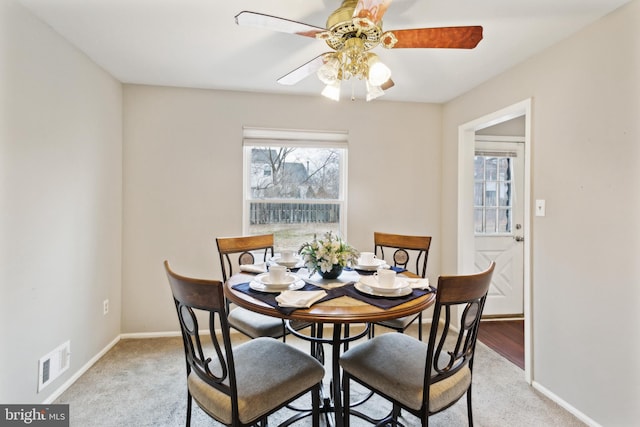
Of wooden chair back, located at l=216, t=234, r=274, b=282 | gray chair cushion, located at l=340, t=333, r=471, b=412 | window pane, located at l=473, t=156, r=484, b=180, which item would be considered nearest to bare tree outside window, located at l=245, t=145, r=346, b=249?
wooden chair back, located at l=216, t=234, r=274, b=282

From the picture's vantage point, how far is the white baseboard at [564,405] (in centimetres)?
184

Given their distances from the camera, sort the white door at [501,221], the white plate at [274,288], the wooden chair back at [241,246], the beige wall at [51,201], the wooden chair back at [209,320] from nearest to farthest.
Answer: the wooden chair back at [209,320] < the white plate at [274,288] < the beige wall at [51,201] < the wooden chair back at [241,246] < the white door at [501,221]

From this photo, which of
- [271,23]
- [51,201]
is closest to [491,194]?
[271,23]

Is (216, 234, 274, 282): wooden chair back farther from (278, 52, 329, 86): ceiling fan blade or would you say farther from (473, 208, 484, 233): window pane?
(473, 208, 484, 233): window pane

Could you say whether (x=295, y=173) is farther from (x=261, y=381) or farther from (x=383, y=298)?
(x=261, y=381)

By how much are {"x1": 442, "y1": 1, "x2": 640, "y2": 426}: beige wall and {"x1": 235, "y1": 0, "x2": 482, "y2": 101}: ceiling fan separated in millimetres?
989

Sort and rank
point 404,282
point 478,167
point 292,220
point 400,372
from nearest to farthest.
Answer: point 400,372, point 404,282, point 292,220, point 478,167

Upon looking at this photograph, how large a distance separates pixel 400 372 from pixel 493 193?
112 inches

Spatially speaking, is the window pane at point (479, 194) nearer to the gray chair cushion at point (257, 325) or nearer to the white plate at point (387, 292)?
the white plate at point (387, 292)

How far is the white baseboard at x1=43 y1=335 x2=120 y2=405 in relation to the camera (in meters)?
2.01

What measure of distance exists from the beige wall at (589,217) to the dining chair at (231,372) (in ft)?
5.43

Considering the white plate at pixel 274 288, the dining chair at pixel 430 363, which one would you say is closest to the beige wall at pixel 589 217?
the dining chair at pixel 430 363

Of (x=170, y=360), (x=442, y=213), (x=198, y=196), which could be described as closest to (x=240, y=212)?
(x=198, y=196)

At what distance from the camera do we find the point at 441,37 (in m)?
1.43
